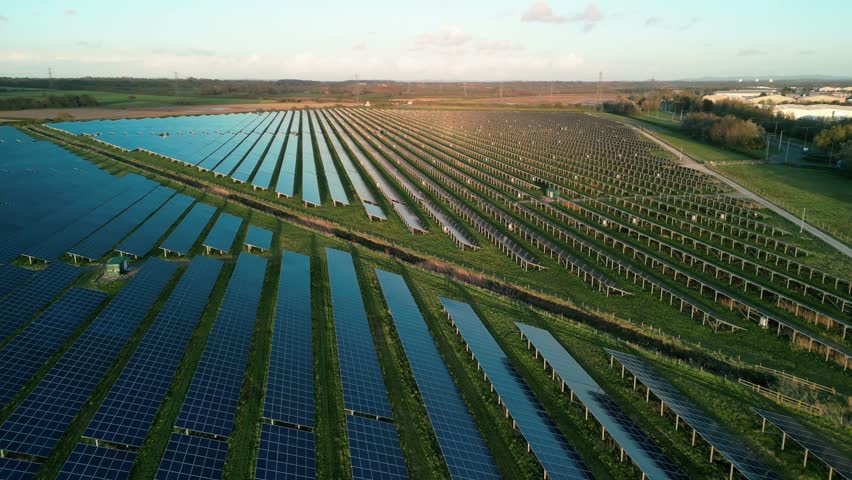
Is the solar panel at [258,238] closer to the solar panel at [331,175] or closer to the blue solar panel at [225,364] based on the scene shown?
the blue solar panel at [225,364]

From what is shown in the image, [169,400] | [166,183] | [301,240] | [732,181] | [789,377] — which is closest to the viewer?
[169,400]

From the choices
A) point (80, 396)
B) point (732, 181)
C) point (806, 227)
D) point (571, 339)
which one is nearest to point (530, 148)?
point (732, 181)

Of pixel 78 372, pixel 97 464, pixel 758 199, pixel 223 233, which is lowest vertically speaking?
pixel 758 199

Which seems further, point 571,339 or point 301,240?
point 301,240

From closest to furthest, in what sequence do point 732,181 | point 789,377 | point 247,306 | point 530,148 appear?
point 789,377
point 247,306
point 732,181
point 530,148

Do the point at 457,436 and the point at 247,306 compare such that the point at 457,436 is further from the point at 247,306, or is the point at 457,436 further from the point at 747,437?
the point at 247,306

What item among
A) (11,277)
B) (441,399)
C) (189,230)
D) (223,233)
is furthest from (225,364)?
(189,230)

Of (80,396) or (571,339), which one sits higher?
(80,396)

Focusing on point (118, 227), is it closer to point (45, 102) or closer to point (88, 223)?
point (88, 223)
